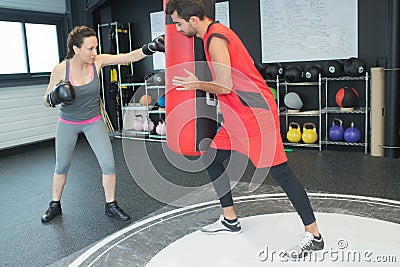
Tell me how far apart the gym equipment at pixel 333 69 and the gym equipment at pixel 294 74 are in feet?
0.97

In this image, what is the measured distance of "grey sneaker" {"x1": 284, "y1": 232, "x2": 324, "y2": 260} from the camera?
2.14 meters

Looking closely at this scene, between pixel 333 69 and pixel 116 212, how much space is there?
3085 millimetres

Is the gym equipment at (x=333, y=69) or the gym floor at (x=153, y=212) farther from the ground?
the gym equipment at (x=333, y=69)

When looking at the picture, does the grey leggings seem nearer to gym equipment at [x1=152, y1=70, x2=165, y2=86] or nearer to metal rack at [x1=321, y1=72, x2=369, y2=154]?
metal rack at [x1=321, y1=72, x2=369, y2=154]

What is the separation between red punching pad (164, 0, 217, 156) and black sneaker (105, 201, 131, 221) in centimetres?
79

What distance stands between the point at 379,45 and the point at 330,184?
213cm

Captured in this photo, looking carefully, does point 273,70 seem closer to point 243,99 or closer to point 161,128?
point 161,128

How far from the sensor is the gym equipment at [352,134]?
16.1 feet

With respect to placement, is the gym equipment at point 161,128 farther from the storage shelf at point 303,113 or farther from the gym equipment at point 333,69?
the gym equipment at point 333,69

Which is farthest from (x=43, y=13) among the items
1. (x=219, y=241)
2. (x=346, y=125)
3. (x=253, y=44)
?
(x=219, y=241)

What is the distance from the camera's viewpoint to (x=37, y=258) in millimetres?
2479

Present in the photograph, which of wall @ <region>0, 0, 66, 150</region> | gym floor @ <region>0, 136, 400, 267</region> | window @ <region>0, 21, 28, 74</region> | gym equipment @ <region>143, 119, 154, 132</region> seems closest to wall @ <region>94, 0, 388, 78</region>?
gym equipment @ <region>143, 119, 154, 132</region>

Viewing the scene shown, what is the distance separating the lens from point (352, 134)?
193 inches

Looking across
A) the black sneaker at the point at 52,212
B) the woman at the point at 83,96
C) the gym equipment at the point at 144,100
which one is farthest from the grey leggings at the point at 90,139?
the gym equipment at the point at 144,100
